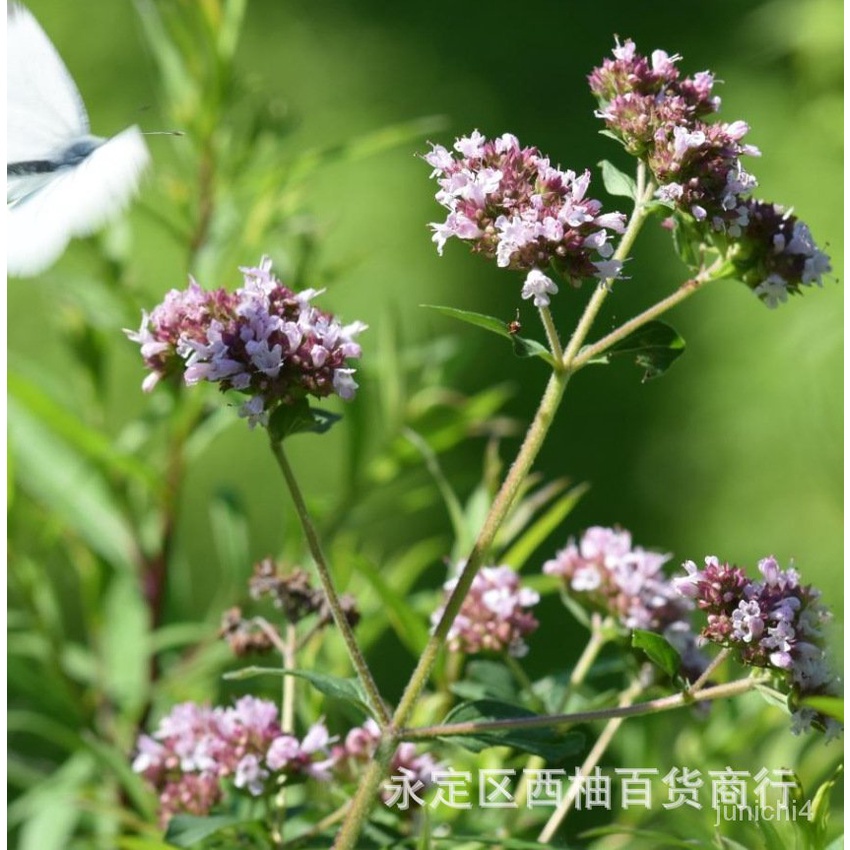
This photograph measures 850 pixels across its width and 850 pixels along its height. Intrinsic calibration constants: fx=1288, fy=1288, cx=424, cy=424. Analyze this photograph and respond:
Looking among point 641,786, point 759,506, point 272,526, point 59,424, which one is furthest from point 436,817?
point 759,506

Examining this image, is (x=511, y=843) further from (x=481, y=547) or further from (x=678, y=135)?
(x=678, y=135)

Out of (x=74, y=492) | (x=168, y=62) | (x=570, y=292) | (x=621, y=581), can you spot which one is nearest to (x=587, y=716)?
(x=621, y=581)

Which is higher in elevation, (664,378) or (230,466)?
(664,378)

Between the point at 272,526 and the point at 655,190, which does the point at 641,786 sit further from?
the point at 272,526

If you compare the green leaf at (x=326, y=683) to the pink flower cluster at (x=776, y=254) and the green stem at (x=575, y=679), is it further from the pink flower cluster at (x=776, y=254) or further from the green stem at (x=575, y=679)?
the pink flower cluster at (x=776, y=254)

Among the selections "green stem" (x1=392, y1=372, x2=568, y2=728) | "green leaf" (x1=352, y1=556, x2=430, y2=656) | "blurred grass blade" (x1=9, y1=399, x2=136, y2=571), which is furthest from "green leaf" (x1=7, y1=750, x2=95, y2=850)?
"green stem" (x1=392, y1=372, x2=568, y2=728)

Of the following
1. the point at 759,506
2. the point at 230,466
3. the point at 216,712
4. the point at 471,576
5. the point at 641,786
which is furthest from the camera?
the point at 759,506
